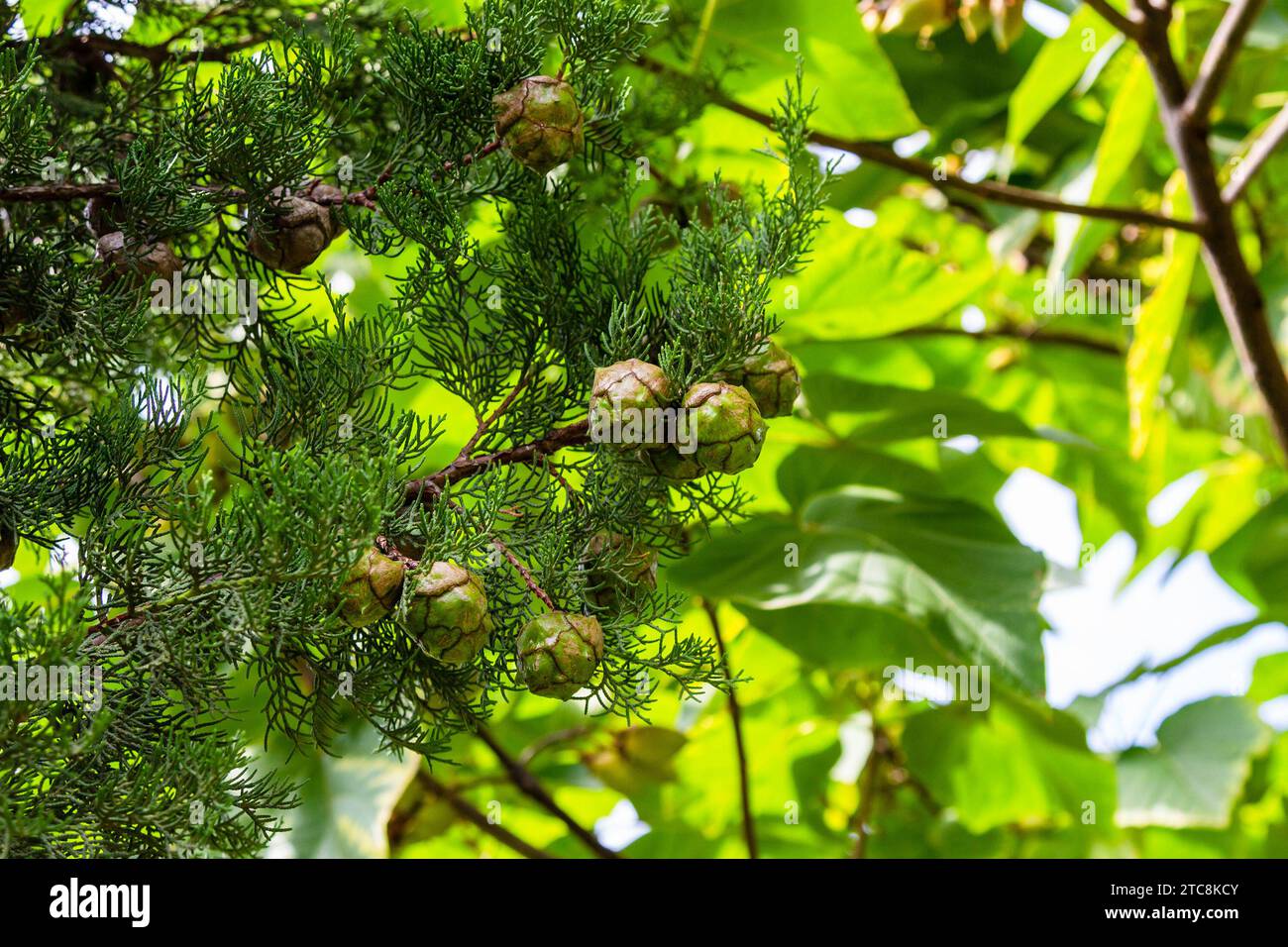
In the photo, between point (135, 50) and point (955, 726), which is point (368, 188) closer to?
point (135, 50)

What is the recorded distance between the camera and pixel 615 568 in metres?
0.54

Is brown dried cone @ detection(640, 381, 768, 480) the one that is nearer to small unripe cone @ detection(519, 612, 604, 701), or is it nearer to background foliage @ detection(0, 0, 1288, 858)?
small unripe cone @ detection(519, 612, 604, 701)

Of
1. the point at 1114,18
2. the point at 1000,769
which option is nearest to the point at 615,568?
the point at 1114,18

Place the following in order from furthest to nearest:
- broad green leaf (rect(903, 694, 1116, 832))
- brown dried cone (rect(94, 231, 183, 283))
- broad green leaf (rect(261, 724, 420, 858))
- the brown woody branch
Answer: broad green leaf (rect(903, 694, 1116, 832))
the brown woody branch
broad green leaf (rect(261, 724, 420, 858))
brown dried cone (rect(94, 231, 183, 283))

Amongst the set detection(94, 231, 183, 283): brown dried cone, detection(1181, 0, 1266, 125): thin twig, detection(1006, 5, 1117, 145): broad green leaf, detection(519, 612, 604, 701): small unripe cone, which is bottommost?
detection(519, 612, 604, 701): small unripe cone

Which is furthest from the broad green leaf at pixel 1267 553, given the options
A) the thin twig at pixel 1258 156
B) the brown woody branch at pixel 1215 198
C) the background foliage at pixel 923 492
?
the thin twig at pixel 1258 156

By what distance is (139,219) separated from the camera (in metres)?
0.56

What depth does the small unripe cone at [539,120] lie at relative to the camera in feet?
1.80

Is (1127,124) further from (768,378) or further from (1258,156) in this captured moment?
(768,378)

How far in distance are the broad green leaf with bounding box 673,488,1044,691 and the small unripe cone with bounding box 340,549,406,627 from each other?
0.54 meters

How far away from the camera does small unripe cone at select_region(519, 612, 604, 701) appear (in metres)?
0.48

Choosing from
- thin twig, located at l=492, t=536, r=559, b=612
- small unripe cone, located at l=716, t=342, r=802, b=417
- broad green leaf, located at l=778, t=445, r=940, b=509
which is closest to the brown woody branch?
broad green leaf, located at l=778, t=445, r=940, b=509
